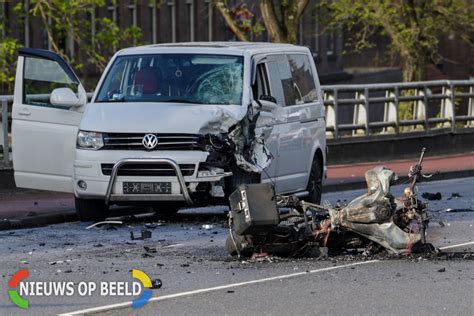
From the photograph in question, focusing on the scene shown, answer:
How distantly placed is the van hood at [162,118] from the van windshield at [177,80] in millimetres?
246

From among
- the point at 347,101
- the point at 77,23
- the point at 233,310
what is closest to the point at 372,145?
the point at 347,101

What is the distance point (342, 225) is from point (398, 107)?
1682 centimetres

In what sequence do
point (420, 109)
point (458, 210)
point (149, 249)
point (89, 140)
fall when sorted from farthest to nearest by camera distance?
1. point (420, 109)
2. point (458, 210)
3. point (89, 140)
4. point (149, 249)

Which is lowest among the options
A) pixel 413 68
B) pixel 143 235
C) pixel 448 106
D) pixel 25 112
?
pixel 413 68

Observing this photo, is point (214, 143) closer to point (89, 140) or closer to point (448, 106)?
point (89, 140)

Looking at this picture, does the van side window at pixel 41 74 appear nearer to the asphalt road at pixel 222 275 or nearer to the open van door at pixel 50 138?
the open van door at pixel 50 138

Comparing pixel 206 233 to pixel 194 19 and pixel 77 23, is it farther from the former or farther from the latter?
pixel 194 19

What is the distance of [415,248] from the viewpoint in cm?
1233

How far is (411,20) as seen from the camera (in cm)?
4062

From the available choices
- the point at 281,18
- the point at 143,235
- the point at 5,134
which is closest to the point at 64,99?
the point at 143,235

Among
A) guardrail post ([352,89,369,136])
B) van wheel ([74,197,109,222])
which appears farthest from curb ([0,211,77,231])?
guardrail post ([352,89,369,136])

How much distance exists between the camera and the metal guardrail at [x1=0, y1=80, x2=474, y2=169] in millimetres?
27078

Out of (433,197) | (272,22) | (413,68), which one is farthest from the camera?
(413,68)

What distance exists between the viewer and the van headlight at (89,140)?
15.5 m
